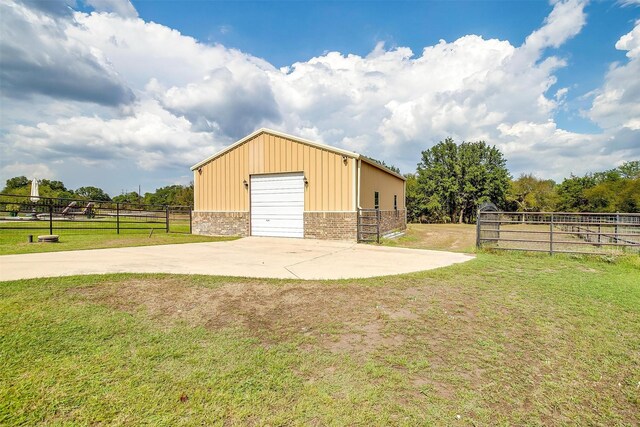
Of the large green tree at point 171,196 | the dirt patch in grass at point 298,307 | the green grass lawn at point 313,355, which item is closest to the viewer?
the green grass lawn at point 313,355

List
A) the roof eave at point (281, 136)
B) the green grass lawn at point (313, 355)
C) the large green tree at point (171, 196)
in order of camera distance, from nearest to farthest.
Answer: the green grass lawn at point (313, 355) < the roof eave at point (281, 136) < the large green tree at point (171, 196)

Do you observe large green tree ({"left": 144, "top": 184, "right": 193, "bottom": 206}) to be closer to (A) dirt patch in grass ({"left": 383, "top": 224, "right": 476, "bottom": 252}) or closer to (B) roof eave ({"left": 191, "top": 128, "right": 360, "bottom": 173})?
(B) roof eave ({"left": 191, "top": 128, "right": 360, "bottom": 173})

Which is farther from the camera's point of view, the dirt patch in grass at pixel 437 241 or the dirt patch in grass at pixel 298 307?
the dirt patch in grass at pixel 437 241

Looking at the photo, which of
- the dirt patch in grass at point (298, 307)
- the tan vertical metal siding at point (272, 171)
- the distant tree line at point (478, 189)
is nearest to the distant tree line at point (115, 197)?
the distant tree line at point (478, 189)

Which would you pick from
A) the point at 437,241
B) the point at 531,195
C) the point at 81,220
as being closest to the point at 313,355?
the point at 437,241

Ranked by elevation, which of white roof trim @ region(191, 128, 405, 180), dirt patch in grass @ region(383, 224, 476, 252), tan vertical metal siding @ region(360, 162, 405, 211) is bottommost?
dirt patch in grass @ region(383, 224, 476, 252)

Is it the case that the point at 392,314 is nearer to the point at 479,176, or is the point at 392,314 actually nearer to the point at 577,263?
the point at 577,263

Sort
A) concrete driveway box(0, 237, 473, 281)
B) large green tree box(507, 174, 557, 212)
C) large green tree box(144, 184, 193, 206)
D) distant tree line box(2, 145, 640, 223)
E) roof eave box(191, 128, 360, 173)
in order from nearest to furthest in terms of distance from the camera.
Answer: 1. concrete driveway box(0, 237, 473, 281)
2. roof eave box(191, 128, 360, 173)
3. distant tree line box(2, 145, 640, 223)
4. large green tree box(507, 174, 557, 212)
5. large green tree box(144, 184, 193, 206)

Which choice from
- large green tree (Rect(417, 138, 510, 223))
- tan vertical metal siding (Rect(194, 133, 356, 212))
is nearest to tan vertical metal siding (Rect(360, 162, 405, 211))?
tan vertical metal siding (Rect(194, 133, 356, 212))

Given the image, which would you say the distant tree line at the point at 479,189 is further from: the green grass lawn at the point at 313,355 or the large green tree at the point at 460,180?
the green grass lawn at the point at 313,355

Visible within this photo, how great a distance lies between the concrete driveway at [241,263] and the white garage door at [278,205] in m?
3.49

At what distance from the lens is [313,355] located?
2859 millimetres

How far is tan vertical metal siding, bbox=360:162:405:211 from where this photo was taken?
12906mm

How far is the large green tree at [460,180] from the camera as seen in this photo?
34.2 metres
